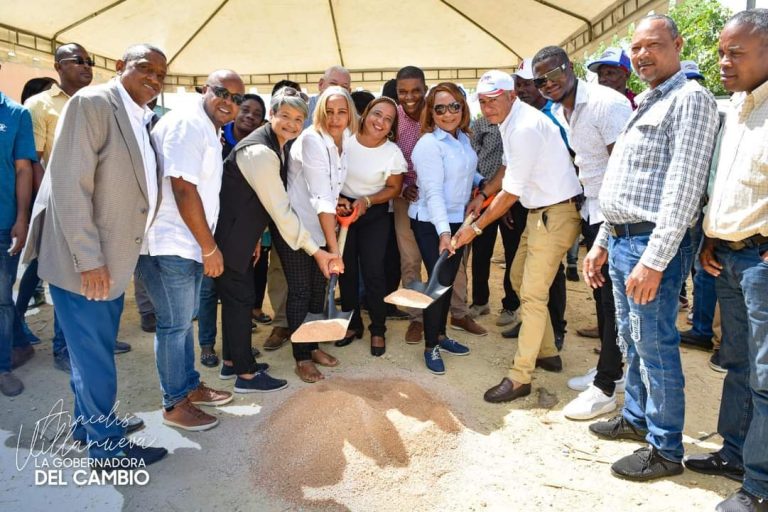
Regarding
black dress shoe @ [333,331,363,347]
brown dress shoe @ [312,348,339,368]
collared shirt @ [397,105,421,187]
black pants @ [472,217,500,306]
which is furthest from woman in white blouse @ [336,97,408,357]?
black pants @ [472,217,500,306]

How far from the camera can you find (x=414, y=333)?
12.6ft

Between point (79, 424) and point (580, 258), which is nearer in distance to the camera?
point (79, 424)

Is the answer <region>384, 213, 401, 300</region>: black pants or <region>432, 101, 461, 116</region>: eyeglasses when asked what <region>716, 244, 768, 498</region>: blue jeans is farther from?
<region>384, 213, 401, 300</region>: black pants

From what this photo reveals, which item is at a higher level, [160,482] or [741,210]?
[741,210]

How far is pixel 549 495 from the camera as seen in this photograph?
2221 mm

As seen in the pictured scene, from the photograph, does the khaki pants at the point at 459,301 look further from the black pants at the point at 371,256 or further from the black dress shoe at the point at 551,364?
the black dress shoe at the point at 551,364

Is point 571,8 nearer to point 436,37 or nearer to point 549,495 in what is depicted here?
point 436,37

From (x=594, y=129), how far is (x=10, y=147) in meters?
3.40

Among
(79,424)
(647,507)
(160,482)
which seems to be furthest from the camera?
(79,424)

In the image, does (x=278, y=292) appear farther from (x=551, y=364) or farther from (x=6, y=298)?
(x=551, y=364)

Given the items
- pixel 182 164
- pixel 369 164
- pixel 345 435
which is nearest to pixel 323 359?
pixel 345 435

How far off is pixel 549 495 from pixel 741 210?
1393 mm

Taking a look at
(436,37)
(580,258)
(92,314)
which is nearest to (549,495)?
(92,314)

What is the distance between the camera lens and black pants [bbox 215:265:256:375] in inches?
118
